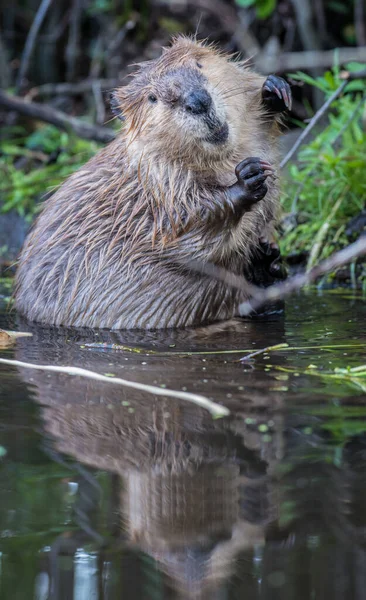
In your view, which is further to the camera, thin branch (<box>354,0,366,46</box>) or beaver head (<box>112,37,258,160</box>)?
thin branch (<box>354,0,366,46</box>)

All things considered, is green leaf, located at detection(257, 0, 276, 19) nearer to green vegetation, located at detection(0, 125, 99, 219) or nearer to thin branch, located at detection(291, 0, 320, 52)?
thin branch, located at detection(291, 0, 320, 52)

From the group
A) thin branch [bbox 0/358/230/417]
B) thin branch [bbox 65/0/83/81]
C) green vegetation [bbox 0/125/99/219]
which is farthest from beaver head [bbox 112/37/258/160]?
thin branch [bbox 65/0/83/81]

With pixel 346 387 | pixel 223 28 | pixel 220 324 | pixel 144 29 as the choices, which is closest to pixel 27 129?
pixel 144 29

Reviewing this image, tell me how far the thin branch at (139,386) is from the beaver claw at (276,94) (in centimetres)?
121

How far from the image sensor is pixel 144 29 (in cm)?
613

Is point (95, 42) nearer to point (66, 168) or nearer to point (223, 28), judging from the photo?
point (223, 28)

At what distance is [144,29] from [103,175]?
3.41m

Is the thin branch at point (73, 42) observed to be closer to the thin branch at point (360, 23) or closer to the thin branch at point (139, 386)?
the thin branch at point (360, 23)

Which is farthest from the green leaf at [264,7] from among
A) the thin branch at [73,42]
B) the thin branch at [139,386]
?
the thin branch at [139,386]

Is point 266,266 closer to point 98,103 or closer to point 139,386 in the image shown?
point 139,386

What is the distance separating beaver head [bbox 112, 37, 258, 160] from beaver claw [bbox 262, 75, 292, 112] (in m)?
0.07

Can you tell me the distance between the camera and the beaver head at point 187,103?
2.57 meters

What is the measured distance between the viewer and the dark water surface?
1.06 m

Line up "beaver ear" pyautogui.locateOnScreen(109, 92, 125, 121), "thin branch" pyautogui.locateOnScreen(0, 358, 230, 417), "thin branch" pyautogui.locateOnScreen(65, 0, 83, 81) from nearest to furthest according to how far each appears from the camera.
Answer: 1. "thin branch" pyautogui.locateOnScreen(0, 358, 230, 417)
2. "beaver ear" pyautogui.locateOnScreen(109, 92, 125, 121)
3. "thin branch" pyautogui.locateOnScreen(65, 0, 83, 81)
